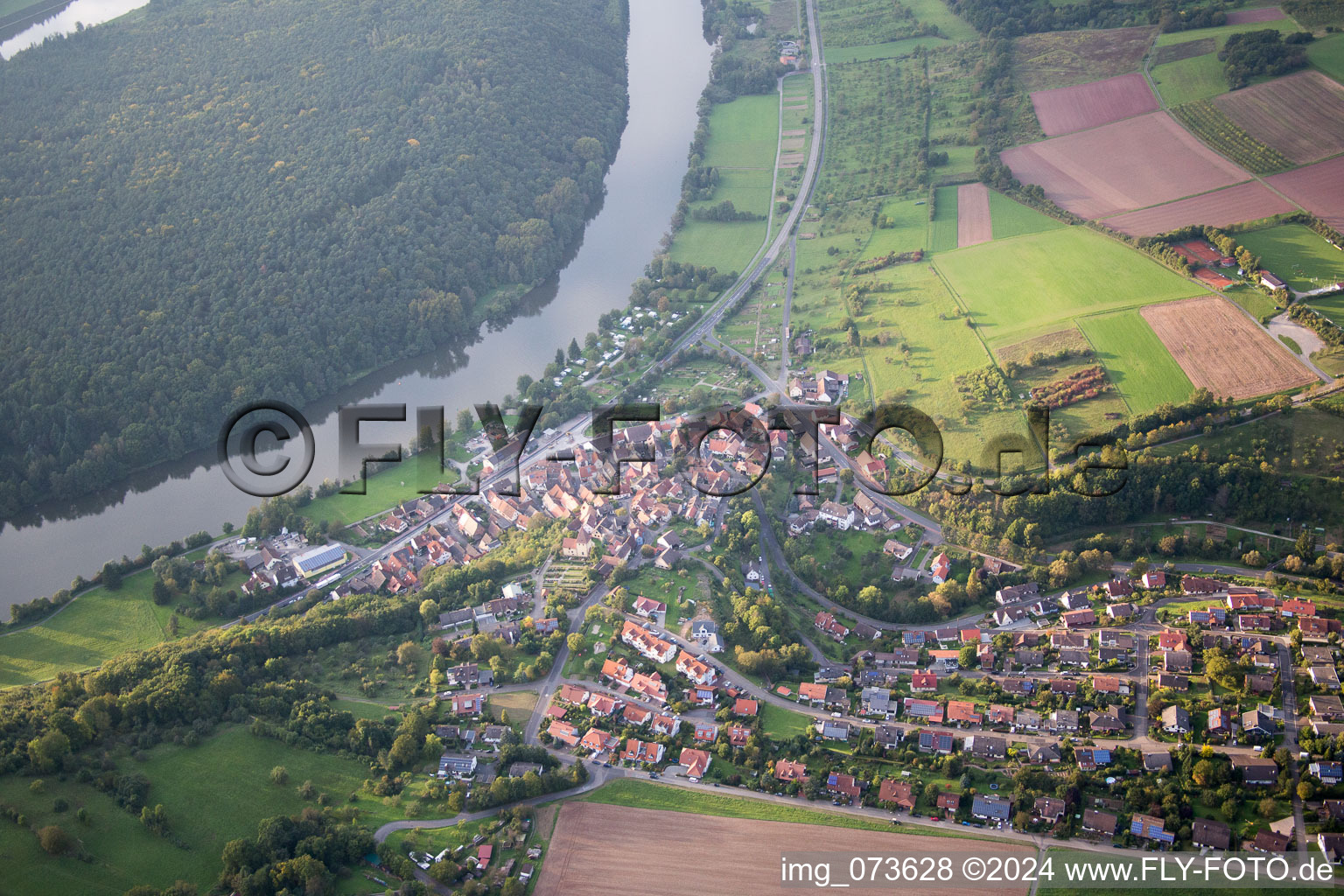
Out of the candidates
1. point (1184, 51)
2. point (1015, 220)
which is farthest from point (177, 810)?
point (1184, 51)

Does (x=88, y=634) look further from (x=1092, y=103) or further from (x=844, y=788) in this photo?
(x=1092, y=103)

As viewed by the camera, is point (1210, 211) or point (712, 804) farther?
point (1210, 211)

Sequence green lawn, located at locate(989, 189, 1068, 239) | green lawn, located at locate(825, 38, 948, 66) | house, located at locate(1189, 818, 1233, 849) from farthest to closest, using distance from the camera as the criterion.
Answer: green lawn, located at locate(825, 38, 948, 66), green lawn, located at locate(989, 189, 1068, 239), house, located at locate(1189, 818, 1233, 849)

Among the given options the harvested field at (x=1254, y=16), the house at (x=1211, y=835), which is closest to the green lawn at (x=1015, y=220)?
the harvested field at (x=1254, y=16)

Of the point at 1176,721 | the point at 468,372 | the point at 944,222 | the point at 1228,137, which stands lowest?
the point at 1176,721

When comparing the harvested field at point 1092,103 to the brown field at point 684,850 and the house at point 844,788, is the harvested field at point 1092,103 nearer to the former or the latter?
the house at point 844,788

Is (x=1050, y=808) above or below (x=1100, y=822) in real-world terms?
above

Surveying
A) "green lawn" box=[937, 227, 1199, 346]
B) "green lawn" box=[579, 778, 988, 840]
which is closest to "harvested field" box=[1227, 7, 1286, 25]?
"green lawn" box=[937, 227, 1199, 346]

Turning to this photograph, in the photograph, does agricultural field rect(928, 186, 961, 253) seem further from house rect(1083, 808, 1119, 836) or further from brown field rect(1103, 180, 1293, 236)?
house rect(1083, 808, 1119, 836)
